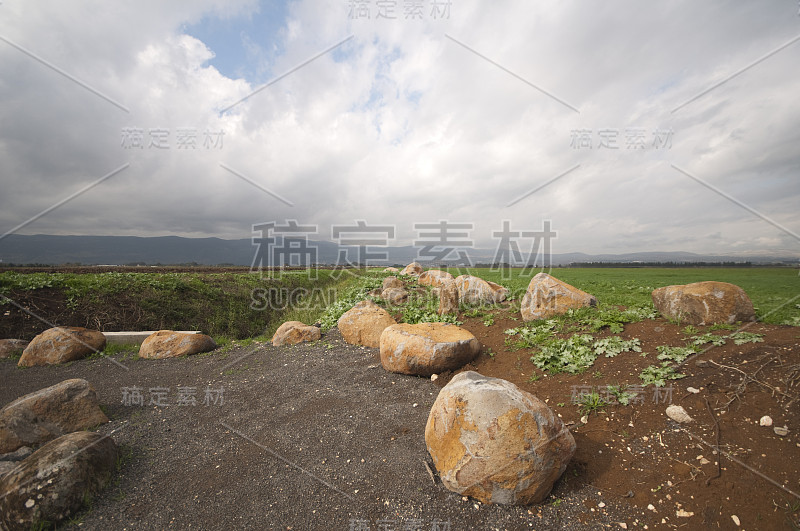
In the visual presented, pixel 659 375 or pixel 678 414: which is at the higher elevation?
pixel 659 375

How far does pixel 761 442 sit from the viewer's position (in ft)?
12.4

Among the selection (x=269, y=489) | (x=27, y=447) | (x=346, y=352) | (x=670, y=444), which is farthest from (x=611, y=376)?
(x=27, y=447)

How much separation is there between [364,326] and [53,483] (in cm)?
700

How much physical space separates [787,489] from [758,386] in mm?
1724

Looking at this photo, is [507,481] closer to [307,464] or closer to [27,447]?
[307,464]

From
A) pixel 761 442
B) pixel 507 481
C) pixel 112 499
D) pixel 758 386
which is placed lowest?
pixel 112 499

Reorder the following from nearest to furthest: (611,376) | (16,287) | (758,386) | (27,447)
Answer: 1. (758,386)
2. (27,447)
3. (611,376)
4. (16,287)

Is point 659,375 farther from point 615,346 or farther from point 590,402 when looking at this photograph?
point 590,402

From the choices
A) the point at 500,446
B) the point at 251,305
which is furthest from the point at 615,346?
the point at 251,305

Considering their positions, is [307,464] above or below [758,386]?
below

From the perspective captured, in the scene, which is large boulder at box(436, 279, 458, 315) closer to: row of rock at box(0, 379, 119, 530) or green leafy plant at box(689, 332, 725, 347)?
green leafy plant at box(689, 332, 725, 347)

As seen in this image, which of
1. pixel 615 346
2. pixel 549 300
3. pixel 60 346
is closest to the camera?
pixel 615 346

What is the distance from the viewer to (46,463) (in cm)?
376

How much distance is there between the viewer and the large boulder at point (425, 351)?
23.4ft
